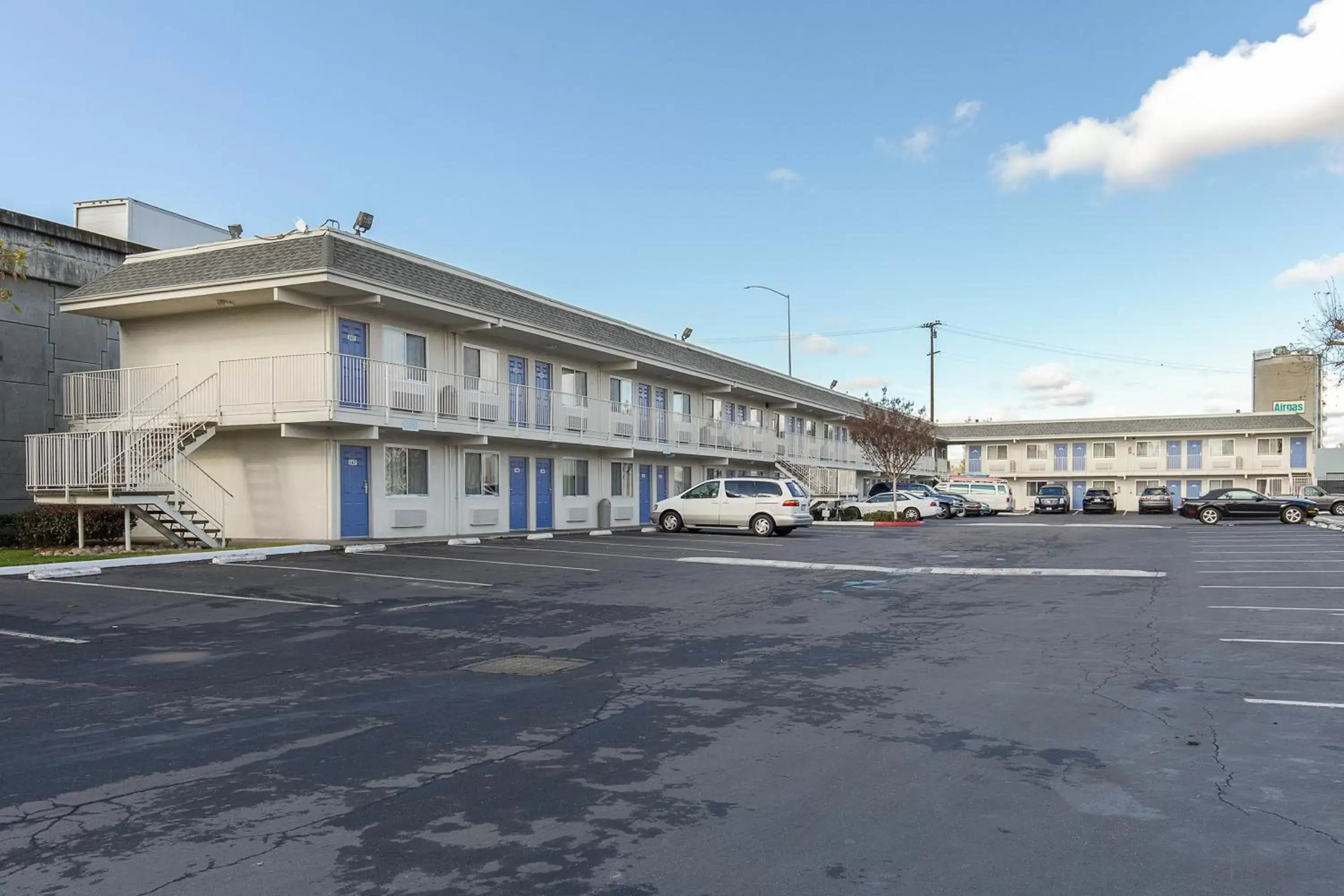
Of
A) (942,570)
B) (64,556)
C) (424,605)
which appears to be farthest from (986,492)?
(424,605)

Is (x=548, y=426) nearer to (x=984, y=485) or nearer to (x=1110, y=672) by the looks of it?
(x=1110, y=672)

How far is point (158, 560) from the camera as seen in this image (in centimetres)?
1802

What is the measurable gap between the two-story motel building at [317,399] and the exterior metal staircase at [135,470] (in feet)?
0.16

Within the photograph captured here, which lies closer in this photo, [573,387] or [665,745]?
[665,745]

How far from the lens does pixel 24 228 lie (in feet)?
78.8

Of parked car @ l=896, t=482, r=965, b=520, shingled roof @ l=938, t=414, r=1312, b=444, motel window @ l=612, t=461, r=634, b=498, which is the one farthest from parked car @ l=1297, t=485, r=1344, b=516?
motel window @ l=612, t=461, r=634, b=498

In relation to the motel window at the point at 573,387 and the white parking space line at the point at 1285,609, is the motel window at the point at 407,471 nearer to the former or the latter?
the motel window at the point at 573,387

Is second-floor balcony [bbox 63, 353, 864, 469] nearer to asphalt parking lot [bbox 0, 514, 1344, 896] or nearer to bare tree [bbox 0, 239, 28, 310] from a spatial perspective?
bare tree [bbox 0, 239, 28, 310]

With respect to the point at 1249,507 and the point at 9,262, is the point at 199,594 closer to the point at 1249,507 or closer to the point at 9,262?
the point at 9,262

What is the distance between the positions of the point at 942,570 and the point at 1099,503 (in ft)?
149

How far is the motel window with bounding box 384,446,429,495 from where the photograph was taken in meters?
24.5

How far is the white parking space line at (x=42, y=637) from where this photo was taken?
10.4 m

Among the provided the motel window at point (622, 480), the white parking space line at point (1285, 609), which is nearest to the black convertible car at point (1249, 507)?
the motel window at point (622, 480)

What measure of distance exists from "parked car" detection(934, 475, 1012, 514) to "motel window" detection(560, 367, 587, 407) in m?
30.9
